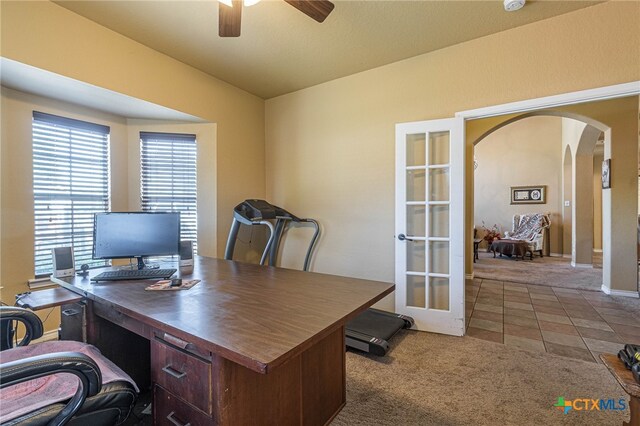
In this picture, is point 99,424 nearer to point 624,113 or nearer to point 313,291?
point 313,291

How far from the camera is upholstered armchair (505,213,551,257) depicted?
7.33 m

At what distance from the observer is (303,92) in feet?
13.1

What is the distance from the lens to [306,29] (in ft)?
8.75

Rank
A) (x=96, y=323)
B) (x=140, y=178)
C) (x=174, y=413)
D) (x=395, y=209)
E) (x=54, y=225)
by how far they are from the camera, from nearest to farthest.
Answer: (x=174, y=413)
(x=96, y=323)
(x=54, y=225)
(x=395, y=209)
(x=140, y=178)

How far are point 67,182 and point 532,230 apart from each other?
946 centimetres

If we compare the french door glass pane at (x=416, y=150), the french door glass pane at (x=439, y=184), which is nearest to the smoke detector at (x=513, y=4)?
the french door glass pane at (x=416, y=150)

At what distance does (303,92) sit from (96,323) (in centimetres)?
344

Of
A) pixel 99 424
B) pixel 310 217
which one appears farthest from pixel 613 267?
pixel 99 424

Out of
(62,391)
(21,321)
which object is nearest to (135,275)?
(21,321)

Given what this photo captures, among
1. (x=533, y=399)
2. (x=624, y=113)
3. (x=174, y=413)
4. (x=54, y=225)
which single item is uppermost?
(x=624, y=113)

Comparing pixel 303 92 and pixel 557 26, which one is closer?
pixel 557 26

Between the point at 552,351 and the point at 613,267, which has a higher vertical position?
the point at 613,267

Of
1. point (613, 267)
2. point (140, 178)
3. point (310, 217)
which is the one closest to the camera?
point (140, 178)

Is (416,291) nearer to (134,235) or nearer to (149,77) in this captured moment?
(134,235)
